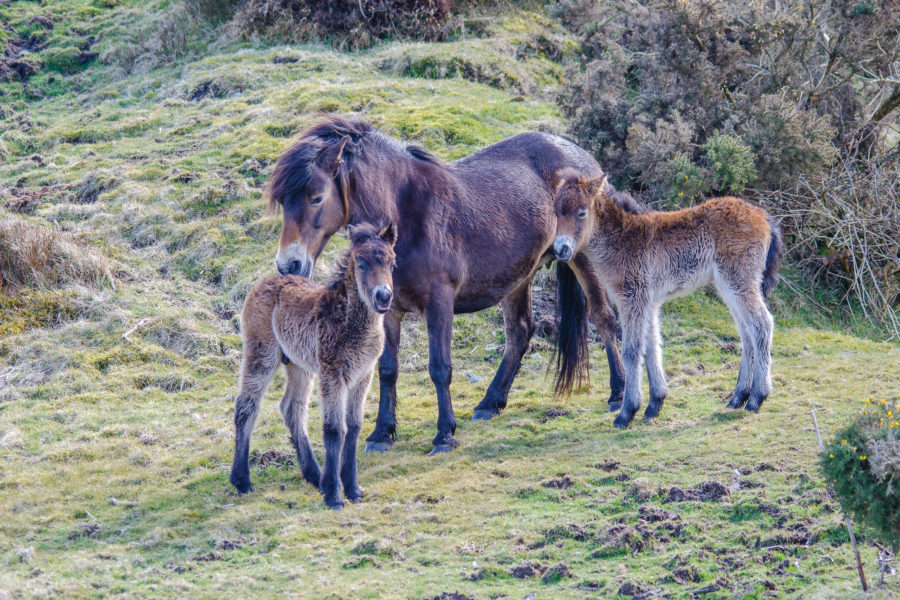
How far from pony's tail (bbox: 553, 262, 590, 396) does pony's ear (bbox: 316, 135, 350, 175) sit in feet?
9.89

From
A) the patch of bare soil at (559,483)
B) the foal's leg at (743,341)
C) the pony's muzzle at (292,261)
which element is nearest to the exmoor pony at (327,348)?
the pony's muzzle at (292,261)

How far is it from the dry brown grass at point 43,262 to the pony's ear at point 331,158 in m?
5.12

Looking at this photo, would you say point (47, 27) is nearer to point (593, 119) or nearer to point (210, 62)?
point (210, 62)

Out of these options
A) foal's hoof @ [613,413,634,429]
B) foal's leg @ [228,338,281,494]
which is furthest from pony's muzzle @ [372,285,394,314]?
foal's hoof @ [613,413,634,429]

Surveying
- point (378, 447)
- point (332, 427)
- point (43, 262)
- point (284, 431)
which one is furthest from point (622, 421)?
point (43, 262)

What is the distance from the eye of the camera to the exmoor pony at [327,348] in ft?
22.6

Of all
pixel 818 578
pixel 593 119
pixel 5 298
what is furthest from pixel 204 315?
pixel 818 578

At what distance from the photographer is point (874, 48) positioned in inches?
517

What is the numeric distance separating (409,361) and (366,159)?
330cm

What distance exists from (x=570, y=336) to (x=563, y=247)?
1453 millimetres

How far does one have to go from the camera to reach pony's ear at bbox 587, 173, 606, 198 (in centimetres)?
903

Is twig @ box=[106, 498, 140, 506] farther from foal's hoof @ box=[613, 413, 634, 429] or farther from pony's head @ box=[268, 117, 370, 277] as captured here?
foal's hoof @ box=[613, 413, 634, 429]

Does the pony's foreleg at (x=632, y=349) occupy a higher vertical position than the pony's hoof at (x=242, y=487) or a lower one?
higher

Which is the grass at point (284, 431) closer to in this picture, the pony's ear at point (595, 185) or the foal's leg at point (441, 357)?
the foal's leg at point (441, 357)
